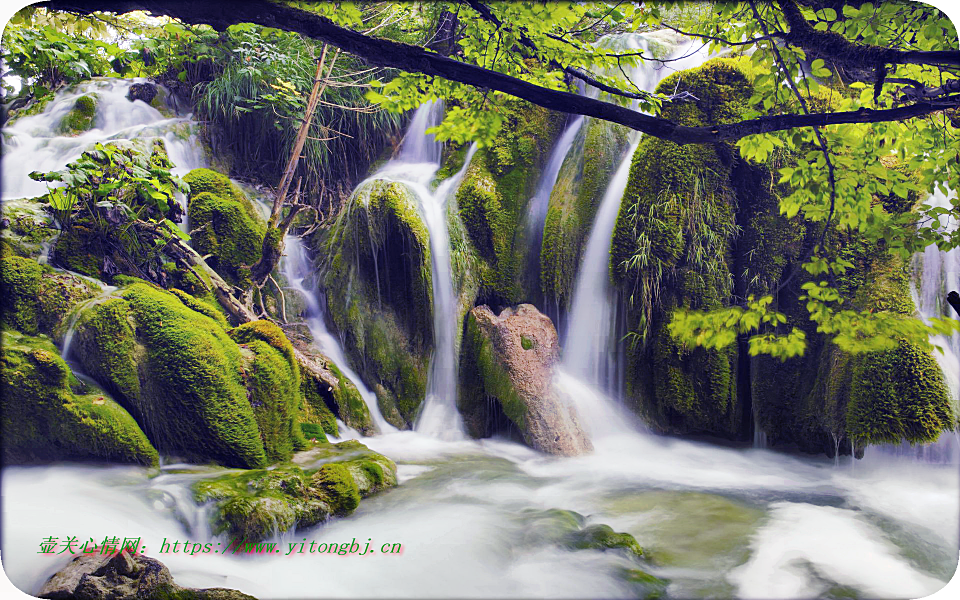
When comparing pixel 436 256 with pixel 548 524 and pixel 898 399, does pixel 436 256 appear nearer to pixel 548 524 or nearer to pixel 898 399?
pixel 548 524

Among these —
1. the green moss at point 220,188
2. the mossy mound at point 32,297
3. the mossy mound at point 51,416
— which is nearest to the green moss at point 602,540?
the mossy mound at point 51,416

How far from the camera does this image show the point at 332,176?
2695mm

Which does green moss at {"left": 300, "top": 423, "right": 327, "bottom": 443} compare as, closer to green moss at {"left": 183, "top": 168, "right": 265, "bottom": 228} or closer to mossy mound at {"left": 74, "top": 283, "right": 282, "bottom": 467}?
mossy mound at {"left": 74, "top": 283, "right": 282, "bottom": 467}

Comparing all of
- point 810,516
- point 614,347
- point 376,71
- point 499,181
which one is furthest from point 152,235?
point 810,516

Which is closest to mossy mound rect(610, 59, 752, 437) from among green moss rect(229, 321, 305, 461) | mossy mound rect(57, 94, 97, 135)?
green moss rect(229, 321, 305, 461)

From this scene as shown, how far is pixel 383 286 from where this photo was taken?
9.30 feet

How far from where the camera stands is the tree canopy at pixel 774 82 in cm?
170

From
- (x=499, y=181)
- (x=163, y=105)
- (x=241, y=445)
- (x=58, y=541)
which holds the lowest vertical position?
(x=58, y=541)

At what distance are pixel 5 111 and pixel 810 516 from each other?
11.4 feet

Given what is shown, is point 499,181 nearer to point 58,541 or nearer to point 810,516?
point 810,516

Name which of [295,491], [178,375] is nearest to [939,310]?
[295,491]

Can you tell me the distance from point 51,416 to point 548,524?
1.87 meters

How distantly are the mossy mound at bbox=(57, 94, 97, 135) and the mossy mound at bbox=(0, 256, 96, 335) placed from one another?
630mm

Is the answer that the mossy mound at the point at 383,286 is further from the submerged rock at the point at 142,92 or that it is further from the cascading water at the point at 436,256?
the submerged rock at the point at 142,92
